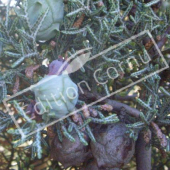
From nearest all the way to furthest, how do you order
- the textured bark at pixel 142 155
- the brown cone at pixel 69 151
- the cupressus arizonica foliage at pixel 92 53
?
the cupressus arizonica foliage at pixel 92 53 < the brown cone at pixel 69 151 < the textured bark at pixel 142 155

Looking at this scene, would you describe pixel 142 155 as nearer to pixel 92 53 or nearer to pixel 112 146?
pixel 112 146

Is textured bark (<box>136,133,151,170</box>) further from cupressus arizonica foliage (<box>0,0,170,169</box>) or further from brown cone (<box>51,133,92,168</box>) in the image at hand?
brown cone (<box>51,133,92,168</box>)

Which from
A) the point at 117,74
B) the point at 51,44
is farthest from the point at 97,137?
the point at 51,44

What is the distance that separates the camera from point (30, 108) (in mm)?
1272

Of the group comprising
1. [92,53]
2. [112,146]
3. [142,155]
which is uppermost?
[92,53]

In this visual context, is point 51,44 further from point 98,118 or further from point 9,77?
point 98,118

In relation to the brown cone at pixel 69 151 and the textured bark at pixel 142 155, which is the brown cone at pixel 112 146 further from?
the textured bark at pixel 142 155

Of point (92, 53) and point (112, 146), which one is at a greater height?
point (92, 53)

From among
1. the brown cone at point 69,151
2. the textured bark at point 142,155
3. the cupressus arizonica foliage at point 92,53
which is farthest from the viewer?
the textured bark at point 142,155

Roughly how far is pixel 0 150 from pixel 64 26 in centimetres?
111

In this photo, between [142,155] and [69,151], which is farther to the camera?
[142,155]

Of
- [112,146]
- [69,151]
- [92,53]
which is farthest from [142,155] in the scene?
[92,53]

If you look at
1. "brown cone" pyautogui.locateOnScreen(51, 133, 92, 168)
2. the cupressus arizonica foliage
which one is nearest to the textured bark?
the cupressus arizonica foliage

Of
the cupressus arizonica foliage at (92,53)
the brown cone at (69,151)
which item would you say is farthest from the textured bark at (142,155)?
the brown cone at (69,151)
